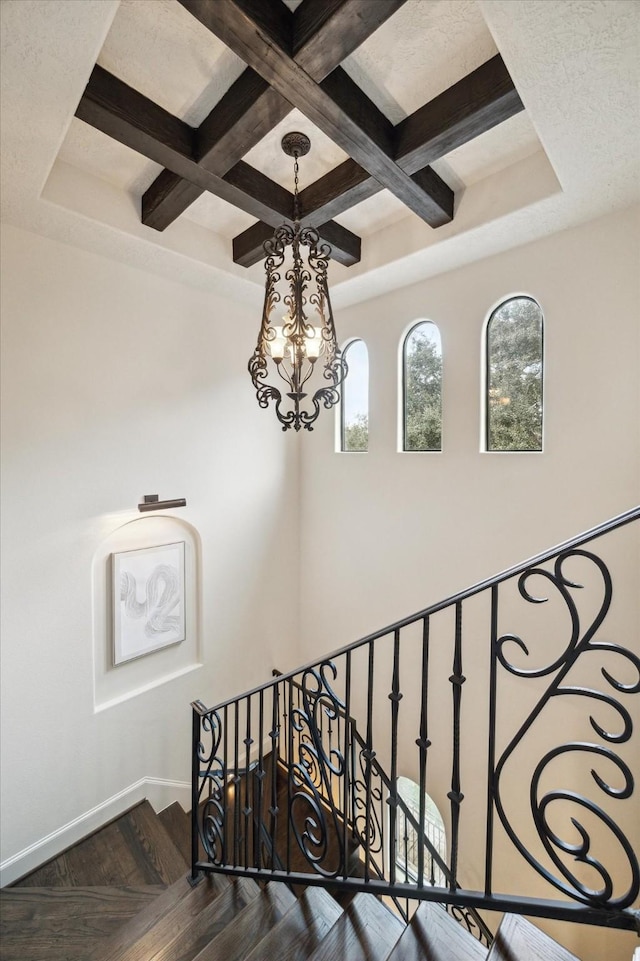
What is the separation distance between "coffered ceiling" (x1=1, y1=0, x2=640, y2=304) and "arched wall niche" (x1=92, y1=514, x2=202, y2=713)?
6.95 ft

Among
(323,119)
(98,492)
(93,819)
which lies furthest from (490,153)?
(93,819)

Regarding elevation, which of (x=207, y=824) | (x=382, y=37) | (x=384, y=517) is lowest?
(x=207, y=824)

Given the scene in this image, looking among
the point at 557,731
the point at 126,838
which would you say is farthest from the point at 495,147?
the point at 126,838

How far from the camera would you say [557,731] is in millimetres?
2881

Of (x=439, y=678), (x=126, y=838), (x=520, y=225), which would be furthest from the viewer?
(x=439, y=678)

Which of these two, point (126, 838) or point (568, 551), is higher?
point (568, 551)

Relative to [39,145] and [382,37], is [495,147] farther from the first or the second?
[39,145]

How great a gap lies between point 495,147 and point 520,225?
476mm

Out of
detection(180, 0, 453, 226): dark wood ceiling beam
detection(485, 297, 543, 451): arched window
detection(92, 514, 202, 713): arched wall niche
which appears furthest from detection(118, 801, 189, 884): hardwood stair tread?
detection(180, 0, 453, 226): dark wood ceiling beam

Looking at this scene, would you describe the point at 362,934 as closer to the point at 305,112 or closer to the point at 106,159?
the point at 305,112

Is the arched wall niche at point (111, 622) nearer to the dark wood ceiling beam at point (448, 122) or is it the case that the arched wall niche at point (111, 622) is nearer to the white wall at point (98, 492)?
the white wall at point (98, 492)

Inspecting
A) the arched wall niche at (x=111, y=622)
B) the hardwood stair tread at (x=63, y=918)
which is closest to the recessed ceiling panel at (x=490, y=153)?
the arched wall niche at (x=111, y=622)

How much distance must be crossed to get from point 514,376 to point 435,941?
10.0 feet

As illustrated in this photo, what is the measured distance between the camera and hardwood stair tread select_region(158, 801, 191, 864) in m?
3.25
